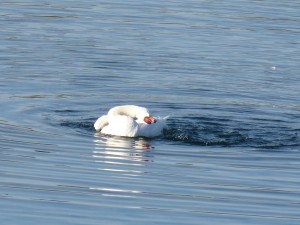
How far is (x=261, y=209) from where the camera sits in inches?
481

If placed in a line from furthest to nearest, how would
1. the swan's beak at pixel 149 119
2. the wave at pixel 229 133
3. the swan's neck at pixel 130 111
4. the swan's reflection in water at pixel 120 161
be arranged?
the swan's neck at pixel 130 111 < the swan's beak at pixel 149 119 < the wave at pixel 229 133 < the swan's reflection in water at pixel 120 161

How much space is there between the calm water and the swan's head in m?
0.28

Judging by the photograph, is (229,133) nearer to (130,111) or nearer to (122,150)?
(130,111)

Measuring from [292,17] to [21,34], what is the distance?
22.5 ft

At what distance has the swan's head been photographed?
16.5 meters

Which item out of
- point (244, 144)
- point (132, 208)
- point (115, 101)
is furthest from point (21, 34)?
point (132, 208)

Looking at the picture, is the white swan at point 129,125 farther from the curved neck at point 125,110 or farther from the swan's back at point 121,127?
the curved neck at point 125,110

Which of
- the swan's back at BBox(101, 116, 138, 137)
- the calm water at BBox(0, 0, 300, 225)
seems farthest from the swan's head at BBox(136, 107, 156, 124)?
the calm water at BBox(0, 0, 300, 225)

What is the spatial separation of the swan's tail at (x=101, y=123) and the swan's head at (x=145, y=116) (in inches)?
21.3

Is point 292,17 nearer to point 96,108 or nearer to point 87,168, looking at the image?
point 96,108

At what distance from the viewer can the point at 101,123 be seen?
1644cm

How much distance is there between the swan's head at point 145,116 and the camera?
16.5 m

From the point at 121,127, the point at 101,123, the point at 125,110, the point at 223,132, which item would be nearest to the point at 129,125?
the point at 121,127

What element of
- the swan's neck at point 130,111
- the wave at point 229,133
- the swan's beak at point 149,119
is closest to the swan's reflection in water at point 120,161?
the swan's beak at point 149,119
